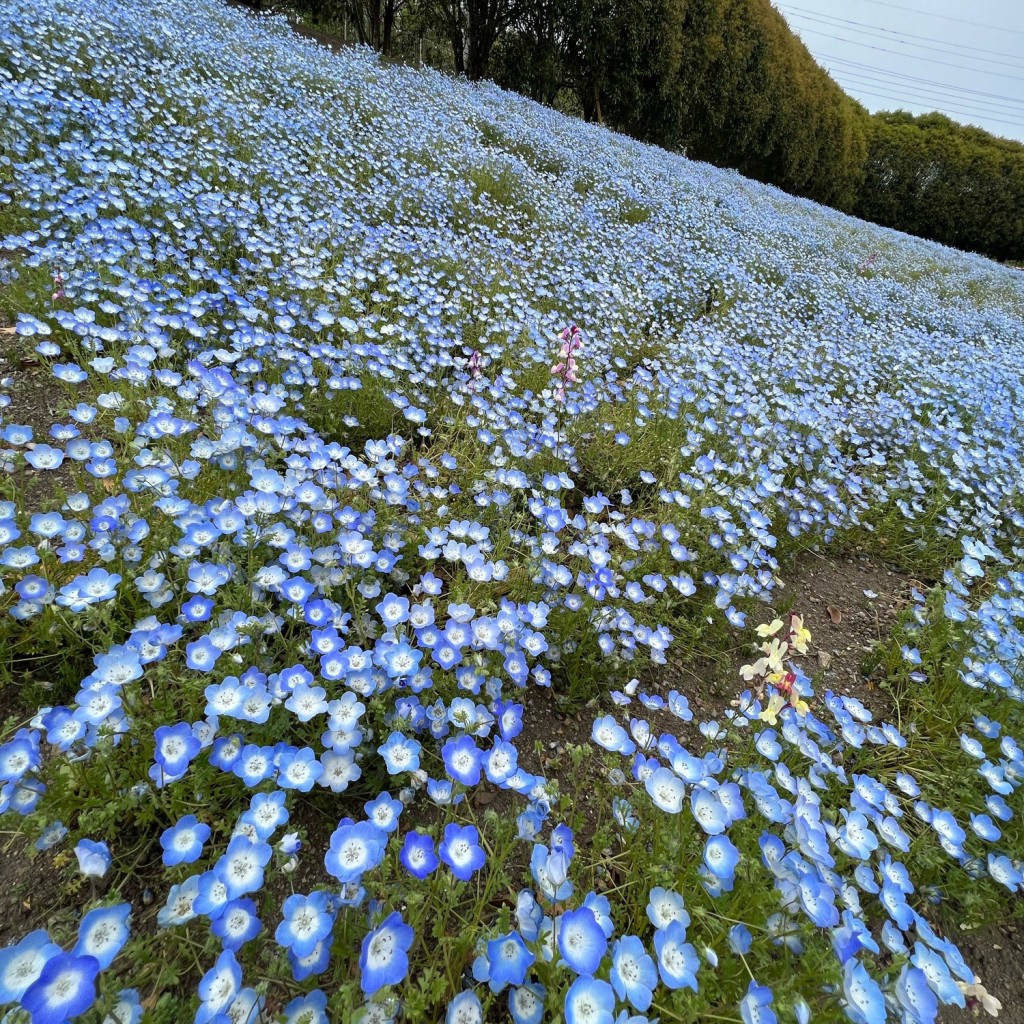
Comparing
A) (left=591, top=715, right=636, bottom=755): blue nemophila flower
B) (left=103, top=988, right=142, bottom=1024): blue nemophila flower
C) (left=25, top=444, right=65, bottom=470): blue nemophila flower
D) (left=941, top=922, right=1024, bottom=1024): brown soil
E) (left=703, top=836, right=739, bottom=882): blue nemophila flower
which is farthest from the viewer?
(left=25, top=444, right=65, bottom=470): blue nemophila flower

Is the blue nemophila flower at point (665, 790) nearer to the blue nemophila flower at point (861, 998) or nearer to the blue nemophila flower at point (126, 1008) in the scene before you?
the blue nemophila flower at point (861, 998)

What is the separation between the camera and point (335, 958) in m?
1.30

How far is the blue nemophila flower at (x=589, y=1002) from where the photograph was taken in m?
1.01

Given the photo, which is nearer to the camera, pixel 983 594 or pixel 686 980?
pixel 686 980

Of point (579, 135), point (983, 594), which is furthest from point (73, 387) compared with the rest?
point (579, 135)

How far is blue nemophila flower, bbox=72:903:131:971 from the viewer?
40.4 inches

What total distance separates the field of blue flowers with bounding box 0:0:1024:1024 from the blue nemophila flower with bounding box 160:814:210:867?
2 cm

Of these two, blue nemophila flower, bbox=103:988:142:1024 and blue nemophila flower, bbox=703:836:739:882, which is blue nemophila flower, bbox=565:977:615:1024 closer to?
blue nemophila flower, bbox=703:836:739:882

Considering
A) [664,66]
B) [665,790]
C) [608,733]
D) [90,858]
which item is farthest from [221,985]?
[664,66]

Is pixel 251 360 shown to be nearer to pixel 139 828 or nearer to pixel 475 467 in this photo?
pixel 475 467

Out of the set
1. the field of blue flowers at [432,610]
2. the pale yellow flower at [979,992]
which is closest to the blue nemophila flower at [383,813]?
the field of blue flowers at [432,610]

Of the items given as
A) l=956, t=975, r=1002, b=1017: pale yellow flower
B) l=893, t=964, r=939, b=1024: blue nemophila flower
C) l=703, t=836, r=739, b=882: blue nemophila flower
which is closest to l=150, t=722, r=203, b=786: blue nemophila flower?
l=703, t=836, r=739, b=882: blue nemophila flower

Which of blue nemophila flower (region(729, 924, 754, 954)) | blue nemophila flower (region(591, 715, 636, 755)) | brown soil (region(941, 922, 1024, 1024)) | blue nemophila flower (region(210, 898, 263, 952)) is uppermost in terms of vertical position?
blue nemophila flower (region(729, 924, 754, 954))

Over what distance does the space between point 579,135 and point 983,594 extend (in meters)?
9.77
